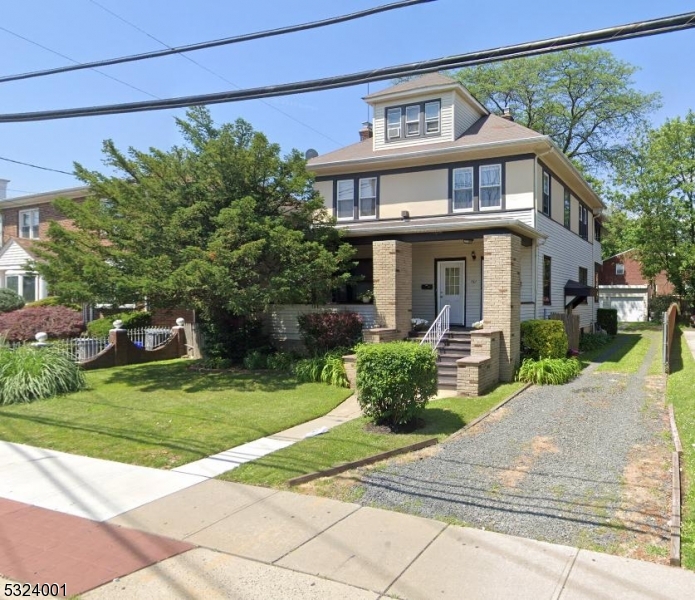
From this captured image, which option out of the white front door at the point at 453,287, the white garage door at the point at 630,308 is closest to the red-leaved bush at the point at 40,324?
the white front door at the point at 453,287

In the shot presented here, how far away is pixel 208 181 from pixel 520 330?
8.55 m

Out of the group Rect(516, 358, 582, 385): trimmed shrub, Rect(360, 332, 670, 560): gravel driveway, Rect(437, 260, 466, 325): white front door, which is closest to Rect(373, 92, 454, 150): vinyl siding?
Rect(437, 260, 466, 325): white front door

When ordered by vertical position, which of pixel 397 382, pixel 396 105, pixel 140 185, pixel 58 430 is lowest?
pixel 58 430

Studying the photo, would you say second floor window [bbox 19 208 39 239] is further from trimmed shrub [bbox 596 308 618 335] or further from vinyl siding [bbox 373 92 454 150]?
trimmed shrub [bbox 596 308 618 335]

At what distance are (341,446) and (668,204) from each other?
32.4 meters

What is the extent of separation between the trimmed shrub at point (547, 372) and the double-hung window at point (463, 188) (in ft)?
19.2

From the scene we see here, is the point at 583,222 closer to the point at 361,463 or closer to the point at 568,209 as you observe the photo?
the point at 568,209

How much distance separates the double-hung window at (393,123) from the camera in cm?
1883

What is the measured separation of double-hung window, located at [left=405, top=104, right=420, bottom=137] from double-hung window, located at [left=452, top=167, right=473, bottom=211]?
2.32m

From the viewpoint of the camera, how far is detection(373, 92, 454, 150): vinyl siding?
18.1 meters

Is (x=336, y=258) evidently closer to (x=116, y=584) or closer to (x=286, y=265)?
(x=286, y=265)

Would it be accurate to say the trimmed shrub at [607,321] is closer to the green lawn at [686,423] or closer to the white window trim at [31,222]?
the green lawn at [686,423]

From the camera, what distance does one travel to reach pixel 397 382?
26.8 ft

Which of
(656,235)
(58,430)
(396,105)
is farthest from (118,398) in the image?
(656,235)
